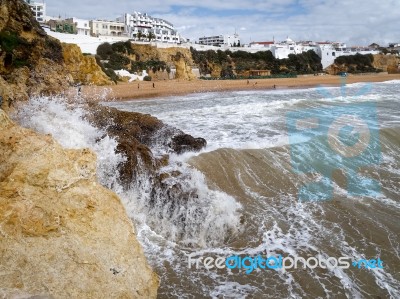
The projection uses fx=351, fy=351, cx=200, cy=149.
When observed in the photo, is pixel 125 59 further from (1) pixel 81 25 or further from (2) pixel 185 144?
(2) pixel 185 144

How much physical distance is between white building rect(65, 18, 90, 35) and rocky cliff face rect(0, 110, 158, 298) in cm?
6009

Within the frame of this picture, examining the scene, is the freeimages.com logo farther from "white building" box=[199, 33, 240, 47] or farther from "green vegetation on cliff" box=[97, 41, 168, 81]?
"white building" box=[199, 33, 240, 47]

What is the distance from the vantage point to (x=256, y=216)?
19.6ft

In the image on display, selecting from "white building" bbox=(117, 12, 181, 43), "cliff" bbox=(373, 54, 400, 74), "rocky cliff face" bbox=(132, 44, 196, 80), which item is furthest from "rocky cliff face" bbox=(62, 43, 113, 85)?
"cliff" bbox=(373, 54, 400, 74)

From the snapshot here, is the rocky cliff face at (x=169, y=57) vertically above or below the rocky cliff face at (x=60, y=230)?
above

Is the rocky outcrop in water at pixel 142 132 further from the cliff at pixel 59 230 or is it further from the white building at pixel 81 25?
the white building at pixel 81 25

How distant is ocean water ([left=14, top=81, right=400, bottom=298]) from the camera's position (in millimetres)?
4230

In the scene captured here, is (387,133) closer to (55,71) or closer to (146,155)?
(146,155)

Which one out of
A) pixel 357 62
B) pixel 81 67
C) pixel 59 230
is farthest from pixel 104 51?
pixel 357 62

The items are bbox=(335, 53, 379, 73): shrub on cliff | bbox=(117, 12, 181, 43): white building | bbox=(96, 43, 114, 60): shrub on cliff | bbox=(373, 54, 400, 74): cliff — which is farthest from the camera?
bbox=(373, 54, 400, 74): cliff

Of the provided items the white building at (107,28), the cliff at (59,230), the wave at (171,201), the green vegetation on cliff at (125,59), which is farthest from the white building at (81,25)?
the cliff at (59,230)

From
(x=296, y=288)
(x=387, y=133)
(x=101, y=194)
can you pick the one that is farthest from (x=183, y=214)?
(x=387, y=133)

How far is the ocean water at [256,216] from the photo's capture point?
167 inches

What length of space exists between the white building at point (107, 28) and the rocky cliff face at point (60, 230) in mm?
64152
